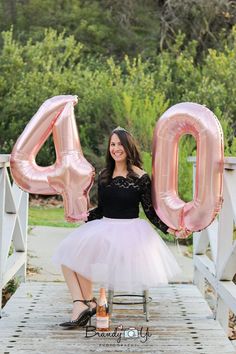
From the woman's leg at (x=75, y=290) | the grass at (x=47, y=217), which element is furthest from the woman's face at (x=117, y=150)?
the grass at (x=47, y=217)

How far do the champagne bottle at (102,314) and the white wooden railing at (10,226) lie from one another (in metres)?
0.89

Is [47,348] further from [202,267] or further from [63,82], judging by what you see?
[63,82]

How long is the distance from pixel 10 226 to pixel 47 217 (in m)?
6.60

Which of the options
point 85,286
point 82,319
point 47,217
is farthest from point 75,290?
point 47,217

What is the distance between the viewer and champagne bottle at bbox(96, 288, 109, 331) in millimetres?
4469

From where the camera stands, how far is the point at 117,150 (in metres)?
4.74

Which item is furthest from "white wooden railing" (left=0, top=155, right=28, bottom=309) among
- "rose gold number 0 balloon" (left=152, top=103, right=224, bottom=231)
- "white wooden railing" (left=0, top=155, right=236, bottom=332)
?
"rose gold number 0 balloon" (left=152, top=103, right=224, bottom=231)

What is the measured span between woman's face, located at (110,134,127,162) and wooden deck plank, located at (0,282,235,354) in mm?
1064

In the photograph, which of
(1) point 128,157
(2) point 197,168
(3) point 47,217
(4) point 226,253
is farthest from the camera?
(3) point 47,217

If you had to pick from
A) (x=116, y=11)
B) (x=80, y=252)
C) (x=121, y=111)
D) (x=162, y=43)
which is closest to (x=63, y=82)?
(x=121, y=111)

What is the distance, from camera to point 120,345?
432 cm

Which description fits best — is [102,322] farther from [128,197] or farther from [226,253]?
[226,253]

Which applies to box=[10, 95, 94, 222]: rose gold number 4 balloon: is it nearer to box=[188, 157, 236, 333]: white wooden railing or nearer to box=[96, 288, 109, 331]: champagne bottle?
box=[96, 288, 109, 331]: champagne bottle

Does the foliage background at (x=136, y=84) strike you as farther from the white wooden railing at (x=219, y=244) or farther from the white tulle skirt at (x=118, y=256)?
the white tulle skirt at (x=118, y=256)
